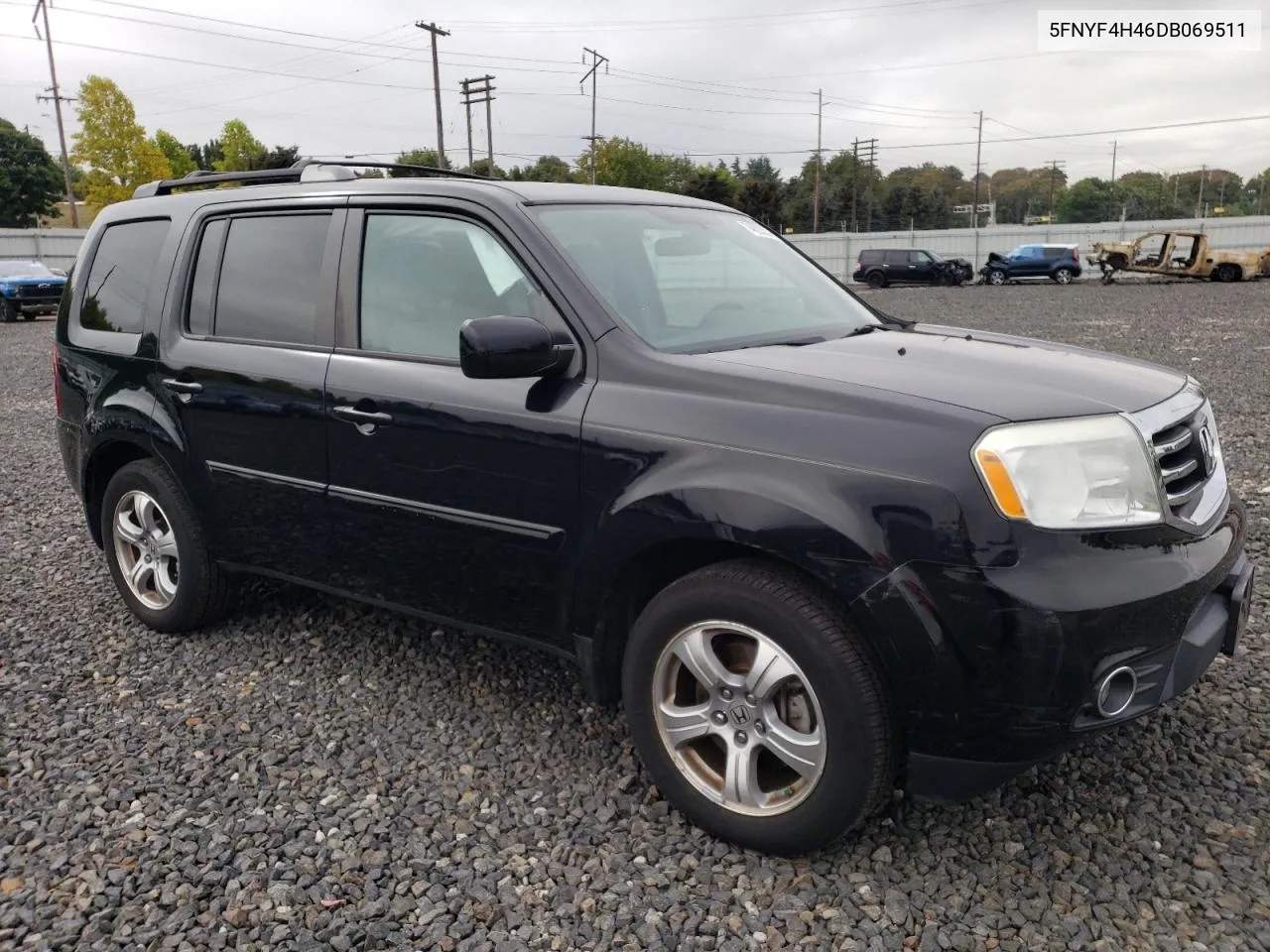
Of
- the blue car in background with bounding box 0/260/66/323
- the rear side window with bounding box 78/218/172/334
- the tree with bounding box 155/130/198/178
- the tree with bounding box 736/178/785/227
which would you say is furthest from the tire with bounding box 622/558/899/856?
the tree with bounding box 155/130/198/178

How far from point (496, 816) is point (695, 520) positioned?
42.4 inches

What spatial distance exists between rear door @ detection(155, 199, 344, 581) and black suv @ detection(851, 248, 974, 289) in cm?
3496

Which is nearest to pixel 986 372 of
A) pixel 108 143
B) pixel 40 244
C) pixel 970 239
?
pixel 40 244

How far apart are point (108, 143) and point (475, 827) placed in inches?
2502

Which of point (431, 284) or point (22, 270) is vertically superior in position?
point (431, 284)

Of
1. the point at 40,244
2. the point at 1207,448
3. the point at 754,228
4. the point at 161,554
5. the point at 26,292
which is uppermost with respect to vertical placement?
the point at 40,244

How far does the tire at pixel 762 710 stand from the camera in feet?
8.14

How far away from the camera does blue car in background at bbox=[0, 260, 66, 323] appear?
24.1m

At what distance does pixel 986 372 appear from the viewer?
2826 millimetres

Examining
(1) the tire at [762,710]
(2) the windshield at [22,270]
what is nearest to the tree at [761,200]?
(2) the windshield at [22,270]

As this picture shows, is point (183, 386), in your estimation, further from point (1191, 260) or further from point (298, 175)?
point (1191, 260)

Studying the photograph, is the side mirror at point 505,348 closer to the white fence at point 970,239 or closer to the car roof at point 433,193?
the car roof at point 433,193

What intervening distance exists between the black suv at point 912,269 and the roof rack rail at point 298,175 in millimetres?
34332

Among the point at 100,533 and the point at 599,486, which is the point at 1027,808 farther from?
the point at 100,533
